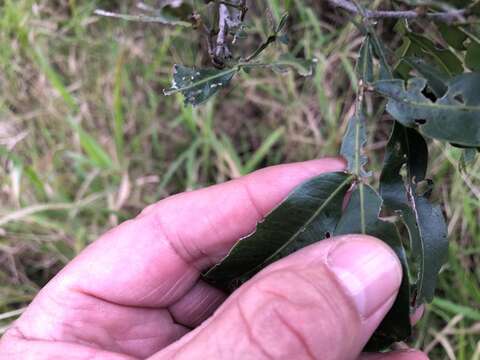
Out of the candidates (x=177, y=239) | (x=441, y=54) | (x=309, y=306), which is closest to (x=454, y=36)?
(x=441, y=54)

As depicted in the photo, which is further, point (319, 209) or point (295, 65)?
point (319, 209)

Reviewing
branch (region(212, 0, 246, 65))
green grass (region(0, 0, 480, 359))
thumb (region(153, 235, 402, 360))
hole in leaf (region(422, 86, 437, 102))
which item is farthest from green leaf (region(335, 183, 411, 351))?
green grass (region(0, 0, 480, 359))

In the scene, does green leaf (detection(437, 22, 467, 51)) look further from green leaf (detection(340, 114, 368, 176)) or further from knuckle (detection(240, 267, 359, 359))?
knuckle (detection(240, 267, 359, 359))

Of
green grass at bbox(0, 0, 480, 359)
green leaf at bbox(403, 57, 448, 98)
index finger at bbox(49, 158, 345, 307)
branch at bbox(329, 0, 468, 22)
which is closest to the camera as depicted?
branch at bbox(329, 0, 468, 22)

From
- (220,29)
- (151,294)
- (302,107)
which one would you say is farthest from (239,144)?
(220,29)

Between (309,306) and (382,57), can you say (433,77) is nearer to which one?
(382,57)

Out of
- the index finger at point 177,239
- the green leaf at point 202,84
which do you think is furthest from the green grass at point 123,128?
the green leaf at point 202,84

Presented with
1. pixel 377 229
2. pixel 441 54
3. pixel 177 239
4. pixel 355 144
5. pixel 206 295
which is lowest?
pixel 206 295
